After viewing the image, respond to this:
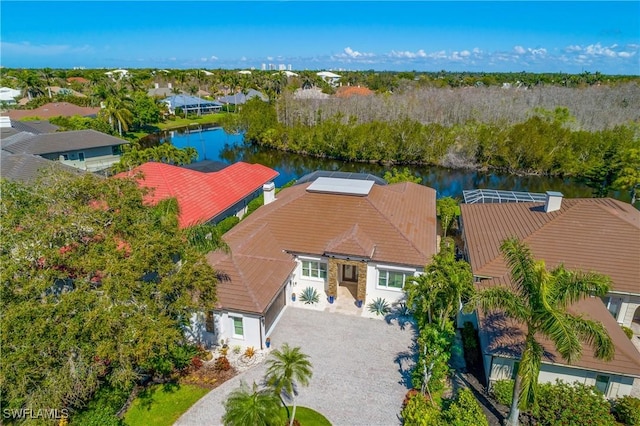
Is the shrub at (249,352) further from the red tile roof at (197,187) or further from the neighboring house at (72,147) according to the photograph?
the neighboring house at (72,147)

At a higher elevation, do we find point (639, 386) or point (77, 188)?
point (77, 188)

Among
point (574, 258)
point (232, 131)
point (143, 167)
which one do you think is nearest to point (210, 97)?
point (232, 131)

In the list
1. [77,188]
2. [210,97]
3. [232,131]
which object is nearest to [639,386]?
[77,188]

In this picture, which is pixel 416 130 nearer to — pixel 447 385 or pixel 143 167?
pixel 143 167

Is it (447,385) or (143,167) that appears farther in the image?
(143,167)

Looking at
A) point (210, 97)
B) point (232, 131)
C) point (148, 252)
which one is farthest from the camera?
point (210, 97)

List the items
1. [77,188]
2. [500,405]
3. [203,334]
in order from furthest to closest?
1. [203,334]
2. [500,405]
3. [77,188]

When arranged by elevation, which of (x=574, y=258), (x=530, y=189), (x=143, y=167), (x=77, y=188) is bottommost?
(x=530, y=189)
